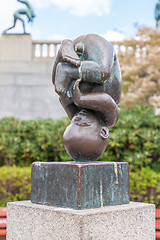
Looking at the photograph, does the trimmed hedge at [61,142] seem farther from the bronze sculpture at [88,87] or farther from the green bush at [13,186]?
the bronze sculpture at [88,87]

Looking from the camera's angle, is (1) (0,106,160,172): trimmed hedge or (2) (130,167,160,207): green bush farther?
A: (1) (0,106,160,172): trimmed hedge

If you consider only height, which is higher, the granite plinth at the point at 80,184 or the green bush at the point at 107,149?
the granite plinth at the point at 80,184

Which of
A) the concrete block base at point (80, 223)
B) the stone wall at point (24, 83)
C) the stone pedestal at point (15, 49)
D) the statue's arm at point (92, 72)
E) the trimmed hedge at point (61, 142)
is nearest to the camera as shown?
the concrete block base at point (80, 223)

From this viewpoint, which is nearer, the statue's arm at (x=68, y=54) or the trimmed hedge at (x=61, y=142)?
the statue's arm at (x=68, y=54)

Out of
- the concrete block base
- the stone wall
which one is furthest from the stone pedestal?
the concrete block base

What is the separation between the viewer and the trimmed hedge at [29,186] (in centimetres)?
568

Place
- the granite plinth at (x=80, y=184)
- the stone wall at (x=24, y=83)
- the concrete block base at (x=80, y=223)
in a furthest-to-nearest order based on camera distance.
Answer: the stone wall at (x=24, y=83)
the granite plinth at (x=80, y=184)
the concrete block base at (x=80, y=223)

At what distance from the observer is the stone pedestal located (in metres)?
10.9

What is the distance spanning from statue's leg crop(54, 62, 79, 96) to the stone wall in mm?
7198

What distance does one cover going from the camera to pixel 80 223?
2354mm

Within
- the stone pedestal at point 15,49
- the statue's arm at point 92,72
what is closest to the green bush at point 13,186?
the statue's arm at point 92,72

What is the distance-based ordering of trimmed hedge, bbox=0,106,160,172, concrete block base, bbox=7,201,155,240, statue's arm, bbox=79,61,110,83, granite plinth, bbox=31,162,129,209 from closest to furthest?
concrete block base, bbox=7,201,155,240
granite plinth, bbox=31,162,129,209
statue's arm, bbox=79,61,110,83
trimmed hedge, bbox=0,106,160,172

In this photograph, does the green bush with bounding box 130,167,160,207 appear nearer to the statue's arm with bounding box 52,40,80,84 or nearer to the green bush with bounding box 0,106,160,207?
the green bush with bounding box 0,106,160,207

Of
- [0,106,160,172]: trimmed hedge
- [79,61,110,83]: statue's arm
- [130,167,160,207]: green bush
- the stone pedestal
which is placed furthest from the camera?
the stone pedestal
